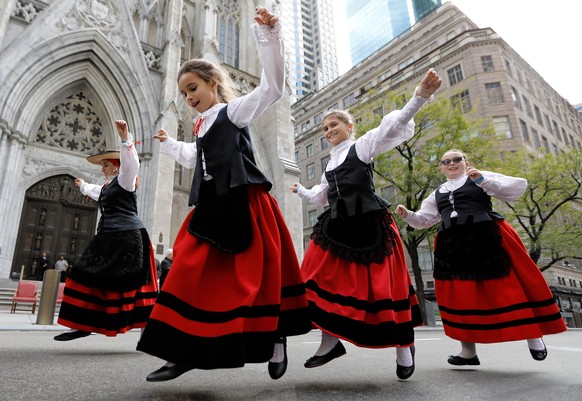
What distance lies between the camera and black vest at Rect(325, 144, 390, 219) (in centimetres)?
293

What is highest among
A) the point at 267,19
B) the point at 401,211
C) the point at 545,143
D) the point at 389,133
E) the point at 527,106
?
the point at 527,106

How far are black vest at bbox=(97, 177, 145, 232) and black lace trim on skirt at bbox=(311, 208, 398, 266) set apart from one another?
2293 mm

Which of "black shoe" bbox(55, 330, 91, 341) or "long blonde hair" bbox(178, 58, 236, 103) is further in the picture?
"black shoe" bbox(55, 330, 91, 341)

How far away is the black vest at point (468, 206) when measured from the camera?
358 cm

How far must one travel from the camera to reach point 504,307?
325 centimetres

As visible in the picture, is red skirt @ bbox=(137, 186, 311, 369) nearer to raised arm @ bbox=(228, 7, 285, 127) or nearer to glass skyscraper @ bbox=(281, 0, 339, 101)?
raised arm @ bbox=(228, 7, 285, 127)

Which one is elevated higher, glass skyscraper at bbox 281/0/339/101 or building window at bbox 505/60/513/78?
glass skyscraper at bbox 281/0/339/101

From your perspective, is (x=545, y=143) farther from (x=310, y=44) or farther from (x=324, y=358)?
(x=310, y=44)

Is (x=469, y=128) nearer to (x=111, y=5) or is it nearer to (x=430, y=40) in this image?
(x=111, y=5)

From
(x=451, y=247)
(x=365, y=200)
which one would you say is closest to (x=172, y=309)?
(x=365, y=200)

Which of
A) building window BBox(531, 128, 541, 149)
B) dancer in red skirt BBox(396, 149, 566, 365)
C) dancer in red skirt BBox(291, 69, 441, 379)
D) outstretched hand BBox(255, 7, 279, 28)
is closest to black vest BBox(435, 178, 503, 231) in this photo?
dancer in red skirt BBox(396, 149, 566, 365)

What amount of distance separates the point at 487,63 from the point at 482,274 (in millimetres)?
34678

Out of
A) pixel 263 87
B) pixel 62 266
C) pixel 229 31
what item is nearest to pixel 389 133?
pixel 263 87

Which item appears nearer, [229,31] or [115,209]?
[115,209]
